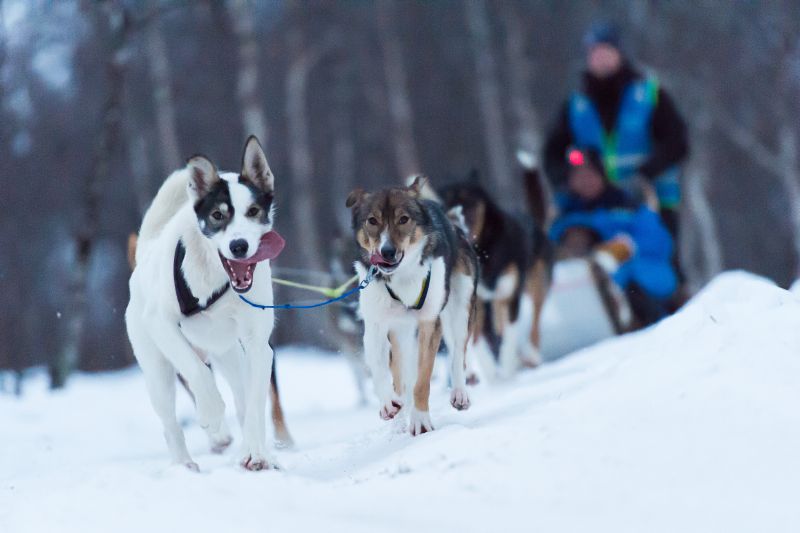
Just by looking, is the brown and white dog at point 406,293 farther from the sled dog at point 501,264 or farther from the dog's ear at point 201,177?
the sled dog at point 501,264

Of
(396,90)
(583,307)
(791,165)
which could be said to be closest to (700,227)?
(791,165)

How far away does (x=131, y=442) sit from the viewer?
6824 millimetres

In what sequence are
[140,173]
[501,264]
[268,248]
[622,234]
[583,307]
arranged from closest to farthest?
[268,248] < [501,264] < [622,234] < [583,307] < [140,173]

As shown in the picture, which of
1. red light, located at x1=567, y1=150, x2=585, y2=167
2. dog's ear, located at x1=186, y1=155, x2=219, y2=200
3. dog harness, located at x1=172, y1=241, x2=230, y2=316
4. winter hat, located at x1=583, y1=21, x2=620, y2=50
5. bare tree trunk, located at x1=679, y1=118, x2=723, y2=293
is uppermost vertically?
winter hat, located at x1=583, y1=21, x2=620, y2=50

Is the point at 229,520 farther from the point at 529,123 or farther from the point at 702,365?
the point at 529,123

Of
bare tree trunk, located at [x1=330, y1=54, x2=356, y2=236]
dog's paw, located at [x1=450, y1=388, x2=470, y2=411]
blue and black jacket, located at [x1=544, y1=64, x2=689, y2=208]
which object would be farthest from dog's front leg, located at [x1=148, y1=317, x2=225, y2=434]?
bare tree trunk, located at [x1=330, y1=54, x2=356, y2=236]

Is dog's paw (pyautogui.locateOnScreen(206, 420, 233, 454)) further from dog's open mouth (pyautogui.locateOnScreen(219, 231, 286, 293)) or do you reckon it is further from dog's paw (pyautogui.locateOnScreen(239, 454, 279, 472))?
dog's open mouth (pyautogui.locateOnScreen(219, 231, 286, 293))

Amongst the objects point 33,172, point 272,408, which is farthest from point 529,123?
point 272,408

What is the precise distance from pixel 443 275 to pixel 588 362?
182 cm

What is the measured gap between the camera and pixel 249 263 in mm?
3992

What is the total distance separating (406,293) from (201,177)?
3.30 ft

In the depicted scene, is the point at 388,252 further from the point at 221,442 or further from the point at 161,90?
the point at 161,90

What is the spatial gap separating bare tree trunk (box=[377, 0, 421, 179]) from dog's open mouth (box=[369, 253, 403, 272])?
14681 millimetres

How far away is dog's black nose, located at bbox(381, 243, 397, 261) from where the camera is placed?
4.18 metres
